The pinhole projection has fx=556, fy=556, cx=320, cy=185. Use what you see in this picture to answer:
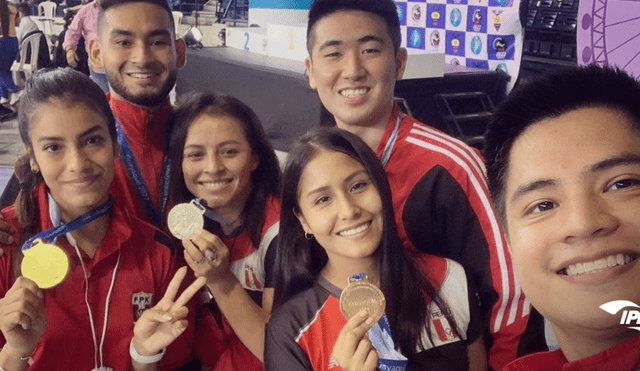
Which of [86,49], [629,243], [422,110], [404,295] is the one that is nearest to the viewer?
[629,243]

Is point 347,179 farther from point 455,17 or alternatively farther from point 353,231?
point 455,17

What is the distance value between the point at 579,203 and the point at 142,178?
0.95 meters

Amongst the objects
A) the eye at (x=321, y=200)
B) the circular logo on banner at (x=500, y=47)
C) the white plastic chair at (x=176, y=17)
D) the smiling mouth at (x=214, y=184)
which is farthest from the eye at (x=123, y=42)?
the circular logo on banner at (x=500, y=47)

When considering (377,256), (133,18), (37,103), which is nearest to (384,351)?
(377,256)

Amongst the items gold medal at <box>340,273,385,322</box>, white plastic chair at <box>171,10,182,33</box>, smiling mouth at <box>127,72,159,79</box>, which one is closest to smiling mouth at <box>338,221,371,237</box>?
gold medal at <box>340,273,385,322</box>

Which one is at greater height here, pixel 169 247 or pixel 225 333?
pixel 169 247

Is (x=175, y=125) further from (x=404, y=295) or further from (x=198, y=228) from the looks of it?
(x=404, y=295)

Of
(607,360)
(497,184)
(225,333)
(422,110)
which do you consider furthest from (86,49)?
(607,360)

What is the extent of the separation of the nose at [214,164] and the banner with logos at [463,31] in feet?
2.17

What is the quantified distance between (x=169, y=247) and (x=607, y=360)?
849 mm

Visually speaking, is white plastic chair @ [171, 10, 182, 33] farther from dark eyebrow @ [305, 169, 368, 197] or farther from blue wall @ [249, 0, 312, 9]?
dark eyebrow @ [305, 169, 368, 197]

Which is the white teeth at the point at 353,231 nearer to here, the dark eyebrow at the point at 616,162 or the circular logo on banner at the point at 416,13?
the dark eyebrow at the point at 616,162

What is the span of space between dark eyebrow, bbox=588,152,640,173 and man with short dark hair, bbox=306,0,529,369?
43 cm

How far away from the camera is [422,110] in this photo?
1.51m
